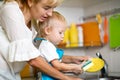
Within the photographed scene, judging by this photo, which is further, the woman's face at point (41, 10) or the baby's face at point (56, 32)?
the baby's face at point (56, 32)

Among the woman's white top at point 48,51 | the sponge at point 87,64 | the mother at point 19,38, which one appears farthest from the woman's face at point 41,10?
the sponge at point 87,64

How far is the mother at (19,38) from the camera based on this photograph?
3.02 ft

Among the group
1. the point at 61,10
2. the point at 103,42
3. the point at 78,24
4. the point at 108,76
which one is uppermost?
the point at 61,10

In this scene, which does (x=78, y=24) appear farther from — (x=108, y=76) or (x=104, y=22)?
(x=108, y=76)

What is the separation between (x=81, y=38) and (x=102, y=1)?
0.38 metres

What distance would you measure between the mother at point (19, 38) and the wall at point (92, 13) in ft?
3.34

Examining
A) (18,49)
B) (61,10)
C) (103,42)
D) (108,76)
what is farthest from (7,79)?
(61,10)

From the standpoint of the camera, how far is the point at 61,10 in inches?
87.0

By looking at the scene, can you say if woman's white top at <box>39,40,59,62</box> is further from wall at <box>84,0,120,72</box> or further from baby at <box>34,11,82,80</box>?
wall at <box>84,0,120,72</box>

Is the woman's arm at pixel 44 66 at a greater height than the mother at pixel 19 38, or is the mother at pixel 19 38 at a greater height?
the mother at pixel 19 38

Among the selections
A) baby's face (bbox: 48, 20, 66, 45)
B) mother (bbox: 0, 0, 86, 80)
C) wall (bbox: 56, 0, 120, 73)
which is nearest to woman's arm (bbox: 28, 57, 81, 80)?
mother (bbox: 0, 0, 86, 80)

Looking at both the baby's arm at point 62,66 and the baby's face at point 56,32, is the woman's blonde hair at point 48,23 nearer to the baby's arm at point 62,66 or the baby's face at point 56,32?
the baby's face at point 56,32

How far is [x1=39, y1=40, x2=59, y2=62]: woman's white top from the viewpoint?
1.04 meters

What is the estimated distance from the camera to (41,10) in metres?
1.03
